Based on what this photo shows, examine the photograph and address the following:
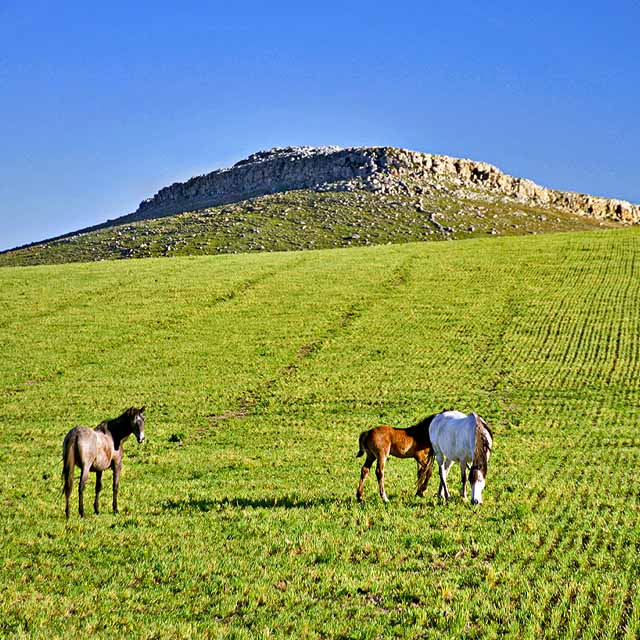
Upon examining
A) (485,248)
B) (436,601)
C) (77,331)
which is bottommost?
(436,601)

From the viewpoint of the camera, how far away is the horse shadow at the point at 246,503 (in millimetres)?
16031

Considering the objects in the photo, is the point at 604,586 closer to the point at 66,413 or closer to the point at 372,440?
the point at 372,440

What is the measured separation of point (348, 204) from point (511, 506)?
165 m

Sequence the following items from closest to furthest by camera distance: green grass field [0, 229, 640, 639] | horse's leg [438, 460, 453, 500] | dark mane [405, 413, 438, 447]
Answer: green grass field [0, 229, 640, 639] < horse's leg [438, 460, 453, 500] < dark mane [405, 413, 438, 447]

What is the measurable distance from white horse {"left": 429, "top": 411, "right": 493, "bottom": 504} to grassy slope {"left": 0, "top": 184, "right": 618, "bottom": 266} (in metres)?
118

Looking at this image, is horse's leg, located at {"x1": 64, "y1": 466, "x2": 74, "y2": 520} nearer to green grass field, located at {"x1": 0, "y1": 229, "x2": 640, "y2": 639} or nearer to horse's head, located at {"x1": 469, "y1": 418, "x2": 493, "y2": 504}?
green grass field, located at {"x1": 0, "y1": 229, "x2": 640, "y2": 639}

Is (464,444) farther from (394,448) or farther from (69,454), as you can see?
(69,454)

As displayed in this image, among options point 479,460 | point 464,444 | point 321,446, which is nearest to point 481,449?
point 479,460

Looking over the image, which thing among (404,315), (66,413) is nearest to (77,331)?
(66,413)

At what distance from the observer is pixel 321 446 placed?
2656 centimetres

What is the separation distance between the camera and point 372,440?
52.5ft

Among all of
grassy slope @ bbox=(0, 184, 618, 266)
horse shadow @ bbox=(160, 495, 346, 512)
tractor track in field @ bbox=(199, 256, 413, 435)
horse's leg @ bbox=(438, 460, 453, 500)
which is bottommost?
horse shadow @ bbox=(160, 495, 346, 512)

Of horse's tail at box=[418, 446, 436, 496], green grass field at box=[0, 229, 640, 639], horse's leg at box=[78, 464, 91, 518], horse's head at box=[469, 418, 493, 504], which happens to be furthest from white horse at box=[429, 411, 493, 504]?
horse's leg at box=[78, 464, 91, 518]

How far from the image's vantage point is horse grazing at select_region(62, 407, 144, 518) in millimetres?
14820
